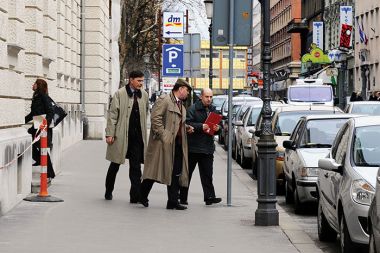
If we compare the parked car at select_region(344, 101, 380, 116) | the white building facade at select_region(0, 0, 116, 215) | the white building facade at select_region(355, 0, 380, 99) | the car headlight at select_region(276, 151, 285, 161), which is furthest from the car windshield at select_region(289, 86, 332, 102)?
the car headlight at select_region(276, 151, 285, 161)

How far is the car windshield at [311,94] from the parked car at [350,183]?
28272 mm

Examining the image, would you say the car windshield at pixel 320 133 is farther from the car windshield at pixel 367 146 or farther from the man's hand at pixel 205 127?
the car windshield at pixel 367 146

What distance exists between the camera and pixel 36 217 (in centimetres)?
1370

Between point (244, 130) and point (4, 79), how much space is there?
13.8 meters

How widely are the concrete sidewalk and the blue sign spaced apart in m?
10.7

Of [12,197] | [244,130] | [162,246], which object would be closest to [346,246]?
[162,246]

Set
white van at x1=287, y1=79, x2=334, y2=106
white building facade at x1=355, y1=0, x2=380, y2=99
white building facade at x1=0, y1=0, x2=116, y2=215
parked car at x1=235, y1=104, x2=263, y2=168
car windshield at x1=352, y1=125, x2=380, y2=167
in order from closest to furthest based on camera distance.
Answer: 1. car windshield at x1=352, y1=125, x2=380, y2=167
2. white building facade at x1=0, y1=0, x2=116, y2=215
3. parked car at x1=235, y1=104, x2=263, y2=168
4. white van at x1=287, y1=79, x2=334, y2=106
5. white building facade at x1=355, y1=0, x2=380, y2=99

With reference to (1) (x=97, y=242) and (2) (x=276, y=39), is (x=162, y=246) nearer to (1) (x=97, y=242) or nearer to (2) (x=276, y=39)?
(1) (x=97, y=242)

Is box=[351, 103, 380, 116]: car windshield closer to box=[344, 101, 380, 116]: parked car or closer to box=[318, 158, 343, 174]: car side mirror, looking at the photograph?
box=[344, 101, 380, 116]: parked car

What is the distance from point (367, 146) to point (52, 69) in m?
12.0

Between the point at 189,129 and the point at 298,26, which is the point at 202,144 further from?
the point at 298,26

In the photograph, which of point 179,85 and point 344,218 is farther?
point 179,85

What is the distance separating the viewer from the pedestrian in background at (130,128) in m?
15.8

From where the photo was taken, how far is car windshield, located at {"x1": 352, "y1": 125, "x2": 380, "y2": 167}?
1107cm
